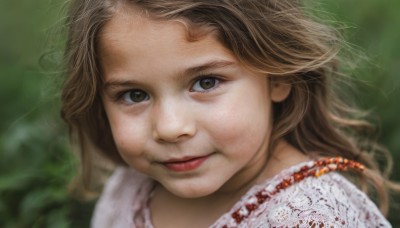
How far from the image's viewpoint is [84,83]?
264 centimetres

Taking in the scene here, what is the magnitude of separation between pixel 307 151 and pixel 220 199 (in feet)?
1.24

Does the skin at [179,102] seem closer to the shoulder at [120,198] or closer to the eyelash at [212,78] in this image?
the eyelash at [212,78]

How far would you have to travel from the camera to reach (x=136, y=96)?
2.49m

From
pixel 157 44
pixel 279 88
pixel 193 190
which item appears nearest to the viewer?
pixel 157 44

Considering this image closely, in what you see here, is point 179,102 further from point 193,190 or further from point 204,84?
point 193,190

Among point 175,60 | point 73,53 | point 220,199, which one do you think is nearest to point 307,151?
point 220,199

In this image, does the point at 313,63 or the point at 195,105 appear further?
the point at 313,63

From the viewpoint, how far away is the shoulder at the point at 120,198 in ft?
10.2

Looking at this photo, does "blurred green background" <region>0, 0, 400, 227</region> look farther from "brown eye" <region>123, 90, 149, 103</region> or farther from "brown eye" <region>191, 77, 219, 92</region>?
"brown eye" <region>191, 77, 219, 92</region>

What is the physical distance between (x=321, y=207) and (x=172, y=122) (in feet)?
1.82

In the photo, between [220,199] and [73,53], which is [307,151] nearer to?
[220,199]

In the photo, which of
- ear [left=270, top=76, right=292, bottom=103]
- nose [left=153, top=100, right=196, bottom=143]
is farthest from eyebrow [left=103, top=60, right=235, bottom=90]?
ear [left=270, top=76, right=292, bottom=103]

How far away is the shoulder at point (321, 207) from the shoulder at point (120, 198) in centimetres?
73

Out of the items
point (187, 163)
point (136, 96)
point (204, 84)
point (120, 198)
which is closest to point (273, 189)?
point (187, 163)
